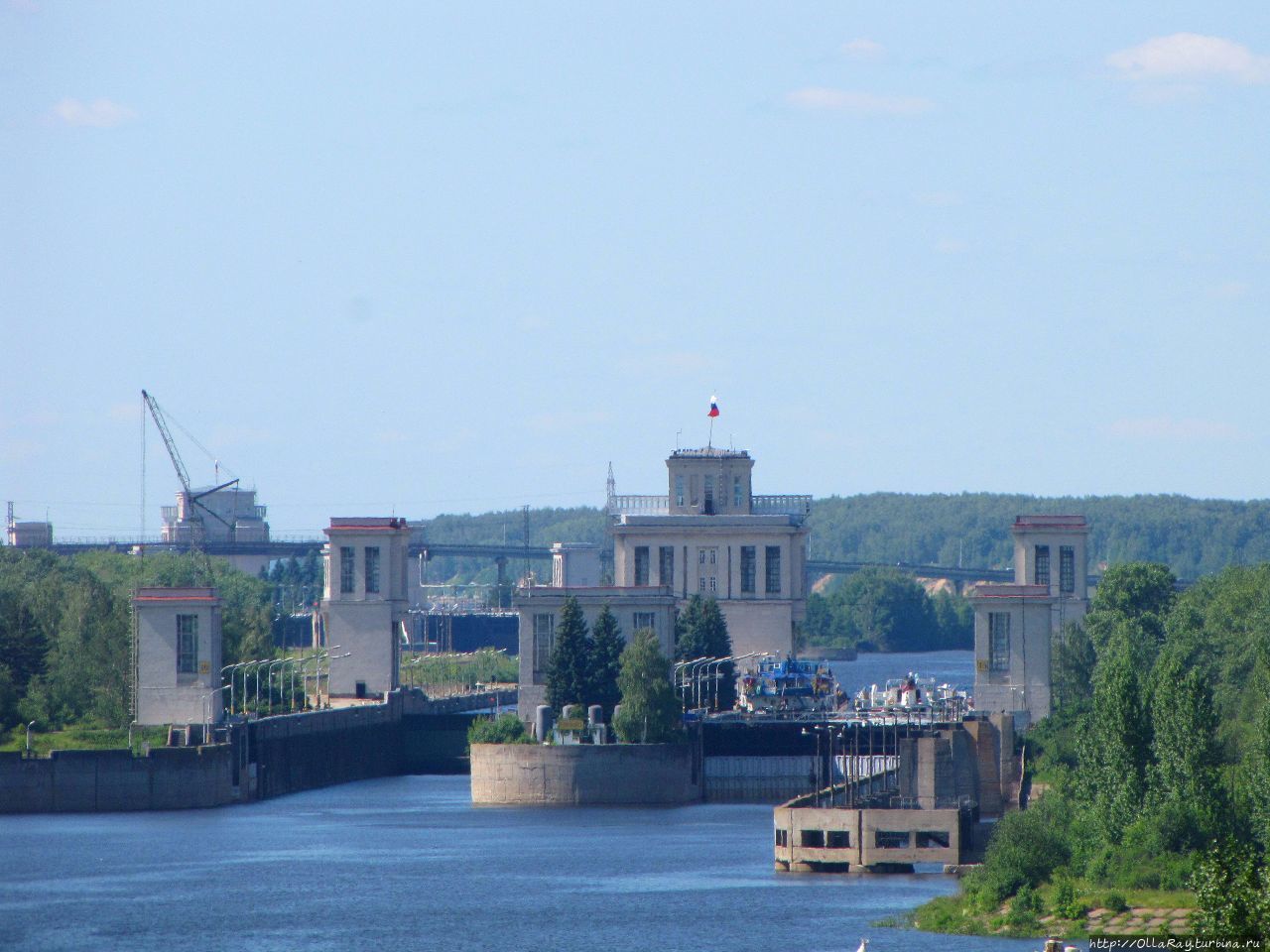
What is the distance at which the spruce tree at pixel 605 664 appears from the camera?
140000 millimetres

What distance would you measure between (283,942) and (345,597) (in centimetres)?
7286

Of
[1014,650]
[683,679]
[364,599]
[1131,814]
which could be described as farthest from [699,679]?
[1131,814]

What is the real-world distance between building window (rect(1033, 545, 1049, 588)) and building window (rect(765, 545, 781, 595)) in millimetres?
20324

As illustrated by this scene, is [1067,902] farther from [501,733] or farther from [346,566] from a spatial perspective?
[346,566]

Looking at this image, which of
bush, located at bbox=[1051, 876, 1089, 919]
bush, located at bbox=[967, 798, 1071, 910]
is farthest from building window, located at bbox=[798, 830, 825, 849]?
bush, located at bbox=[1051, 876, 1089, 919]

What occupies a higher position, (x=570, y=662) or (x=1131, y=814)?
(x=570, y=662)

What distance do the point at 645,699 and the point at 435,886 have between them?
106 ft

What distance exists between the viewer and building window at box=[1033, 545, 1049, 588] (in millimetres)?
161250

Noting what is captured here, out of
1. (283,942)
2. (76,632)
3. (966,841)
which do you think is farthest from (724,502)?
(283,942)

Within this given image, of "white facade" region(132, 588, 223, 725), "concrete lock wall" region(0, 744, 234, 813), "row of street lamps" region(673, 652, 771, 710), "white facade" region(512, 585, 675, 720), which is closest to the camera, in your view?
"concrete lock wall" region(0, 744, 234, 813)

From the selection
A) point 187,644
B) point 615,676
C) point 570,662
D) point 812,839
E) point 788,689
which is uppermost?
point 187,644

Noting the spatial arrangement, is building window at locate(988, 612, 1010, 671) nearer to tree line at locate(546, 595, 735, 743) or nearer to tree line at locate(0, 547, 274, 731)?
tree line at locate(546, 595, 735, 743)

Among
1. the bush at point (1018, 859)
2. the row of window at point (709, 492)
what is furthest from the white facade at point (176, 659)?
the bush at point (1018, 859)

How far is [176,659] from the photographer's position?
137375 mm
